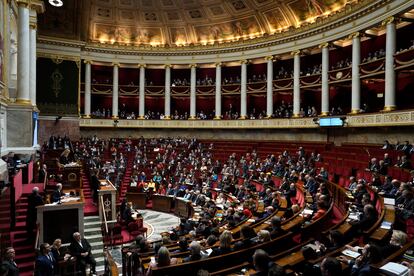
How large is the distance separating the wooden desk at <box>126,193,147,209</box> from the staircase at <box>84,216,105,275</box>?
4.90 metres

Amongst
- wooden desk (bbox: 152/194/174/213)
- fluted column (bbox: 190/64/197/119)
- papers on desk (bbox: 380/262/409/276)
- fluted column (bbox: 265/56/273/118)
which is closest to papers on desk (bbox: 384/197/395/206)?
papers on desk (bbox: 380/262/409/276)

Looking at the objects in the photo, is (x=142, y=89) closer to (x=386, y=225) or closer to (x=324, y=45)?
(x=324, y=45)

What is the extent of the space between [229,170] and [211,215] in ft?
27.2

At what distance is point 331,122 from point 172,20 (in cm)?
1845

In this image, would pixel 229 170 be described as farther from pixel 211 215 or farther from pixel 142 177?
pixel 211 215

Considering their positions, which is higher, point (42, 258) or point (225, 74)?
point (225, 74)

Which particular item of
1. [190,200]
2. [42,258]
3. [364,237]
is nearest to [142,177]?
[190,200]

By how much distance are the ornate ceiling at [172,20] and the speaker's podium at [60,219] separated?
2133 centimetres

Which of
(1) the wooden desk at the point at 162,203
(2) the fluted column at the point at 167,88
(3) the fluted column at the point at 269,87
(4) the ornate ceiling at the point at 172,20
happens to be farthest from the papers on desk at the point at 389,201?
(2) the fluted column at the point at 167,88

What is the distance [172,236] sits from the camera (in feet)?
31.9

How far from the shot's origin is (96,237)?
12219 millimetres

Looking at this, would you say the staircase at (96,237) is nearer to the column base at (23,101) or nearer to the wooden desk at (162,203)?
the wooden desk at (162,203)

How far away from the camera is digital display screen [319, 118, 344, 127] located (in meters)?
20.5

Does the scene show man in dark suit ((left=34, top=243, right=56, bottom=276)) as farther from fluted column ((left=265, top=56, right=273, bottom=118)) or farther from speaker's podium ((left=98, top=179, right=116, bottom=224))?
fluted column ((left=265, top=56, right=273, bottom=118))
